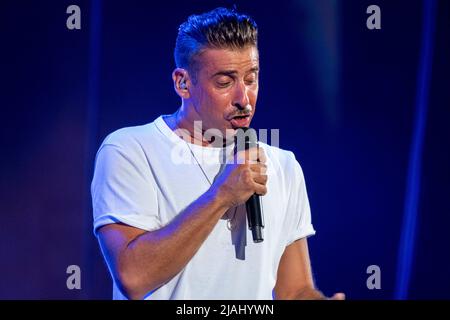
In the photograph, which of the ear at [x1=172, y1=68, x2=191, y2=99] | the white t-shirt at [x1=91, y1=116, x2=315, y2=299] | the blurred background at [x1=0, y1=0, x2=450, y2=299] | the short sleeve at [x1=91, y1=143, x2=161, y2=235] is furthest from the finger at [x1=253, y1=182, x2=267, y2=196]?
the blurred background at [x1=0, y1=0, x2=450, y2=299]

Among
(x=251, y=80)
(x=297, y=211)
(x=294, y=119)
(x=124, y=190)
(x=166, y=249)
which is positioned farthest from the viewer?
(x=294, y=119)

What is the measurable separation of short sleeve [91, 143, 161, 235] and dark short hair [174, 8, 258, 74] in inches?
12.6

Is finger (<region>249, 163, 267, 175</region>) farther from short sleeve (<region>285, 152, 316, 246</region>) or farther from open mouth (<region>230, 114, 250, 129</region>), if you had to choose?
short sleeve (<region>285, 152, 316, 246</region>)

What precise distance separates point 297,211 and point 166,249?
1.56 feet

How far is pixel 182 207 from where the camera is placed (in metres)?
1.65

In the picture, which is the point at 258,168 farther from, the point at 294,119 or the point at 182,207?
the point at 294,119

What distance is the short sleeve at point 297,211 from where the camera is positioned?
1.80 m

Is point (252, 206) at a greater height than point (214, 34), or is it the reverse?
point (214, 34)

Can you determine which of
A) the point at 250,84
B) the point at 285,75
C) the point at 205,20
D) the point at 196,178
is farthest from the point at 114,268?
the point at 285,75

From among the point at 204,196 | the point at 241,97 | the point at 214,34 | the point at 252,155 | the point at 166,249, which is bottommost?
the point at 166,249

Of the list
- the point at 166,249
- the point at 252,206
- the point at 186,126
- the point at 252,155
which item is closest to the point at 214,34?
the point at 186,126

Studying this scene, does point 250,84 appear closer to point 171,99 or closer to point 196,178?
point 196,178

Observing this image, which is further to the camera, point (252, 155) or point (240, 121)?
point (240, 121)
